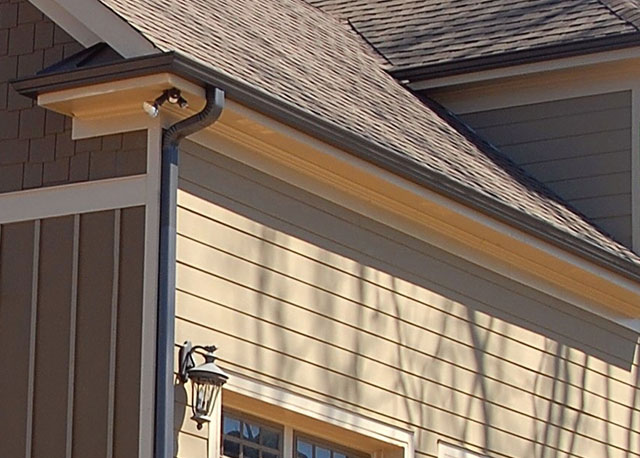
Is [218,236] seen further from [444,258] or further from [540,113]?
[540,113]

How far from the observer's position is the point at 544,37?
52.3 feet

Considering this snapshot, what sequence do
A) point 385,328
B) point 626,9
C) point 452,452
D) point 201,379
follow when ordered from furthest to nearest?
1. point 626,9
2. point 452,452
3. point 385,328
4. point 201,379

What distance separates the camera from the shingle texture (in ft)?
52.1

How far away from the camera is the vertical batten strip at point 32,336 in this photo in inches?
410

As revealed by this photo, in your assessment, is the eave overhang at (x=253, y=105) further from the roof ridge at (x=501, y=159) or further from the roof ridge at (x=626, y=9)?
the roof ridge at (x=626, y=9)

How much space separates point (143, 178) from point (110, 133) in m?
0.38

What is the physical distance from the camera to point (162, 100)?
34.4ft

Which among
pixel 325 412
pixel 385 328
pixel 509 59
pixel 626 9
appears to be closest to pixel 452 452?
pixel 385 328

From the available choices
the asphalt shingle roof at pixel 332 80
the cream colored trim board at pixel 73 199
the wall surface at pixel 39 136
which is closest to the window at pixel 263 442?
the cream colored trim board at pixel 73 199

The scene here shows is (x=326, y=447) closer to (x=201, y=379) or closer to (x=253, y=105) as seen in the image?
(x=201, y=379)

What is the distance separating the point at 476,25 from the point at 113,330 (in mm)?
7308

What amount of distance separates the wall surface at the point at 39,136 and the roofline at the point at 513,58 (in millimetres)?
5225

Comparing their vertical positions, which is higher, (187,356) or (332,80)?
(332,80)

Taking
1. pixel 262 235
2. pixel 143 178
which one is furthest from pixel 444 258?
pixel 143 178
